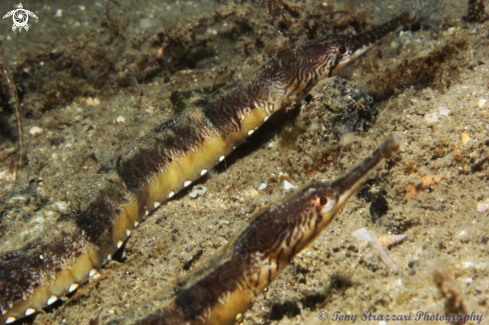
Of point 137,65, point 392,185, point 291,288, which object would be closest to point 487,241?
point 392,185

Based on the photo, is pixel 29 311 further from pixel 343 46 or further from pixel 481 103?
pixel 481 103

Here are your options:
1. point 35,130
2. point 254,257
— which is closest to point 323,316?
point 254,257

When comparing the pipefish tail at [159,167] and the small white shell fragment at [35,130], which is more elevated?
the small white shell fragment at [35,130]

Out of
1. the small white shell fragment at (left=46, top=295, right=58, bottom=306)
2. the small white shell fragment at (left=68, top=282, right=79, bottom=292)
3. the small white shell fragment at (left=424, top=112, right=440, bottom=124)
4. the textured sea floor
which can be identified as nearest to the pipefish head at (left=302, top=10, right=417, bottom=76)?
the textured sea floor

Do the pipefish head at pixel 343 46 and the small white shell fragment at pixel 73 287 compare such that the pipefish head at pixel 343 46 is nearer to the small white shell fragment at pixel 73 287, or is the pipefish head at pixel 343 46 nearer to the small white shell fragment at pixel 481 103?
the small white shell fragment at pixel 481 103

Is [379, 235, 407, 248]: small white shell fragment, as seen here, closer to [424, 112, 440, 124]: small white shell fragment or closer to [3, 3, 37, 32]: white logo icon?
[424, 112, 440, 124]: small white shell fragment

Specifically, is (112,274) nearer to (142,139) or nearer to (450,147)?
(142,139)

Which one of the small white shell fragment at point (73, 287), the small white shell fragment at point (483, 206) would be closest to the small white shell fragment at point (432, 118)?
the small white shell fragment at point (483, 206)
